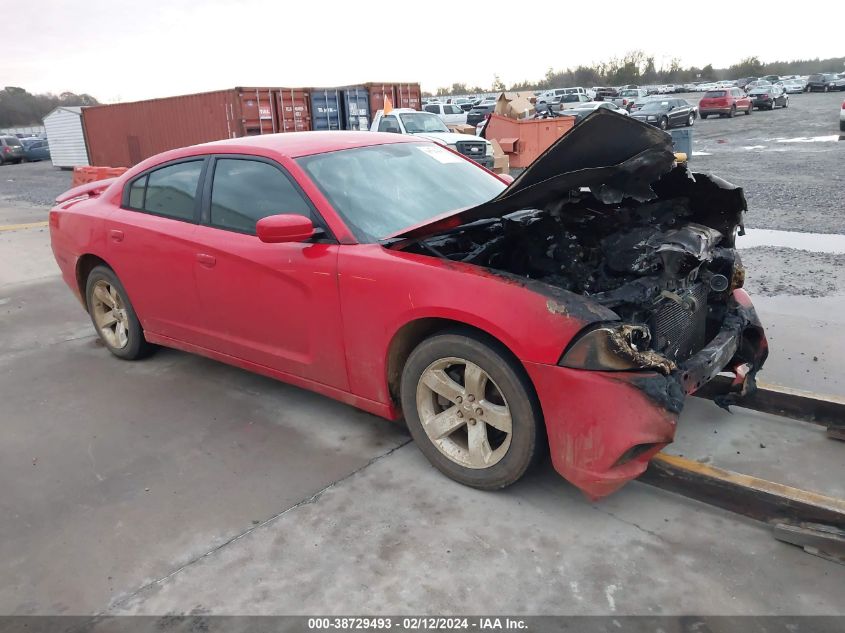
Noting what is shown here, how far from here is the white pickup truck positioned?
1504 cm

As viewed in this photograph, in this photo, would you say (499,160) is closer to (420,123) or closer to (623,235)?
(420,123)

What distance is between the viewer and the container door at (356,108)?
20.3 meters

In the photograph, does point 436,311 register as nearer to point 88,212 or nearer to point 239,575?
point 239,575

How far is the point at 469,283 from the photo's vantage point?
2.93 metres

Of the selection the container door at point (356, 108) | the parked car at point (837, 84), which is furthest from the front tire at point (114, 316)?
the parked car at point (837, 84)

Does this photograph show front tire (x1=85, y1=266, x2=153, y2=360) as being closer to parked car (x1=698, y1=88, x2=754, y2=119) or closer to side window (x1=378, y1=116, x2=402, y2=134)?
side window (x1=378, y1=116, x2=402, y2=134)

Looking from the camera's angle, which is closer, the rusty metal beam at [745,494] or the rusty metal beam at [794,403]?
the rusty metal beam at [745,494]

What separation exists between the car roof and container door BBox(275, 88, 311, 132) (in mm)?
15507

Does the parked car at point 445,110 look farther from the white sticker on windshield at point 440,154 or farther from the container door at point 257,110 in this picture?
the white sticker on windshield at point 440,154

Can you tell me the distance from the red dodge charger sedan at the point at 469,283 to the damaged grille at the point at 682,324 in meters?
0.01

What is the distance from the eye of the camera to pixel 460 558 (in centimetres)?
271

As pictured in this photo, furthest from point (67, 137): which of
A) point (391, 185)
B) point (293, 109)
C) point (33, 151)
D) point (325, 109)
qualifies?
point (391, 185)

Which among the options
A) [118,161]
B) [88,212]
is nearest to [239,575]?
[88,212]

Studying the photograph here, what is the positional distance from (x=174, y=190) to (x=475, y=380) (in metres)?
2.56
